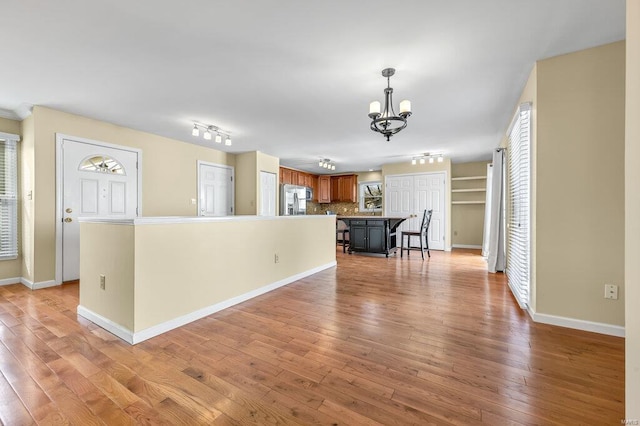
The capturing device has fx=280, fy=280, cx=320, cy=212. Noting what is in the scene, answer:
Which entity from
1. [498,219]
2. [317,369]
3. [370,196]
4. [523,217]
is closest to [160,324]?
[317,369]

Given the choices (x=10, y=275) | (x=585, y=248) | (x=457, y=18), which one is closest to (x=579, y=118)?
(x=585, y=248)

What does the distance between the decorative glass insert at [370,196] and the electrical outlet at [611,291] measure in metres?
6.69

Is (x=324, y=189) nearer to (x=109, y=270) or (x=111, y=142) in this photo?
(x=111, y=142)

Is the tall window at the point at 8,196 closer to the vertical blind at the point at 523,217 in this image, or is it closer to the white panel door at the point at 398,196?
the vertical blind at the point at 523,217

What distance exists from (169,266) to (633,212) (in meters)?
2.80

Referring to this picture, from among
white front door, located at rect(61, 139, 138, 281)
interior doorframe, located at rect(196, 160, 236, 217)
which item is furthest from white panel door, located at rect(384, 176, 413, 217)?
white front door, located at rect(61, 139, 138, 281)

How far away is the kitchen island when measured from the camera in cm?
600

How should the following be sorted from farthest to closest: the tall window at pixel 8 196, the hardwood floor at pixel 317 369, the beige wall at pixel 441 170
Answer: the beige wall at pixel 441 170 → the tall window at pixel 8 196 → the hardwood floor at pixel 317 369

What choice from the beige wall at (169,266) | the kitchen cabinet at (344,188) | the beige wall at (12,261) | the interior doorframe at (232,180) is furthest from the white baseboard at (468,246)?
the beige wall at (12,261)

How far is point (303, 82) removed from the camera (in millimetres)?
2926

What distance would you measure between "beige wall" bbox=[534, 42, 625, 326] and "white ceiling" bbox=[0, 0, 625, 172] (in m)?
0.28

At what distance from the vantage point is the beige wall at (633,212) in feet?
2.89

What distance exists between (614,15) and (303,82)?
2410 millimetres

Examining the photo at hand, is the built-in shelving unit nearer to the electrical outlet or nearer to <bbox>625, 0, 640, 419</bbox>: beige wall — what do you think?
the electrical outlet
